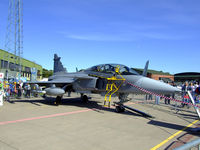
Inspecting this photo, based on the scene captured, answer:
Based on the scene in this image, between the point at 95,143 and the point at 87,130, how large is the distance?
129cm

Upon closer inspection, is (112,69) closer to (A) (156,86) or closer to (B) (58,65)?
(A) (156,86)

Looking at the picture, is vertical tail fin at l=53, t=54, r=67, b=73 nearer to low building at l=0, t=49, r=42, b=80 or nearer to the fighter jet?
low building at l=0, t=49, r=42, b=80

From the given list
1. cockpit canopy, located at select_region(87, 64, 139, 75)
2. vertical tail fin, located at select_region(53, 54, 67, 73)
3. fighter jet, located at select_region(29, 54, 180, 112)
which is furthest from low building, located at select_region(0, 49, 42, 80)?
cockpit canopy, located at select_region(87, 64, 139, 75)

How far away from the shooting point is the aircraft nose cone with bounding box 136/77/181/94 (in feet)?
24.7

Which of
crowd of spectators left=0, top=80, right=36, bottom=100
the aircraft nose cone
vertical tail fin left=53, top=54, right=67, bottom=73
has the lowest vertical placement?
crowd of spectators left=0, top=80, right=36, bottom=100

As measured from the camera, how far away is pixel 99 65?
34.8ft

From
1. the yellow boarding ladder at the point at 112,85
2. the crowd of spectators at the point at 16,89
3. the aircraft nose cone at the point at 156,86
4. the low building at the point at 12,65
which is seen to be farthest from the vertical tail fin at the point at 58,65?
the aircraft nose cone at the point at 156,86

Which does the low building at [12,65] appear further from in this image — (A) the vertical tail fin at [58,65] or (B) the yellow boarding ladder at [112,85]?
(B) the yellow boarding ladder at [112,85]

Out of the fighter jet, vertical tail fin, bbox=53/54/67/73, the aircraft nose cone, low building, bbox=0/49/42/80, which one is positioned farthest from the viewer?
low building, bbox=0/49/42/80

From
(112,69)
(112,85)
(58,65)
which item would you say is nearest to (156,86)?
(112,85)

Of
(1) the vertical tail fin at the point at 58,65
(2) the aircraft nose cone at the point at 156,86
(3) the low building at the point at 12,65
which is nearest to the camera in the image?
(2) the aircraft nose cone at the point at 156,86

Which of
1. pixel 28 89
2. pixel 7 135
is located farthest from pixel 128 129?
pixel 28 89

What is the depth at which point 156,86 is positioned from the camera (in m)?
7.95

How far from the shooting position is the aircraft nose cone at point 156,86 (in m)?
7.54
